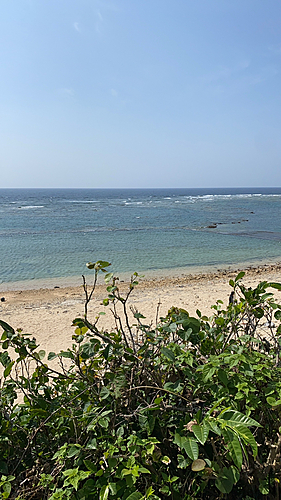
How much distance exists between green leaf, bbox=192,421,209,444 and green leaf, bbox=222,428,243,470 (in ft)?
0.19

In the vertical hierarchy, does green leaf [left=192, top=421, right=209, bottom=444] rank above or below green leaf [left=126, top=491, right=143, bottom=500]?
above

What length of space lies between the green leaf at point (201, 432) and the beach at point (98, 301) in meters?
5.29

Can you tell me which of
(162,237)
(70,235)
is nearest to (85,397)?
(162,237)

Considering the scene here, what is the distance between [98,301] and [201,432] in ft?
31.4

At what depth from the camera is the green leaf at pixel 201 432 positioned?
1.05 m

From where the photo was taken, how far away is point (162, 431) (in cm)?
142

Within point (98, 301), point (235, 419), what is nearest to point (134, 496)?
point (235, 419)

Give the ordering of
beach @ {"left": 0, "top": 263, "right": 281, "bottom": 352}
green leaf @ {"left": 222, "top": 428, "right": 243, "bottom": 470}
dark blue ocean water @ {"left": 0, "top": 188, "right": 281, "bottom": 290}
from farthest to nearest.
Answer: dark blue ocean water @ {"left": 0, "top": 188, "right": 281, "bottom": 290}, beach @ {"left": 0, "top": 263, "right": 281, "bottom": 352}, green leaf @ {"left": 222, "top": 428, "right": 243, "bottom": 470}

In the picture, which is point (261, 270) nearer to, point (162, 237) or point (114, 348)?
point (162, 237)

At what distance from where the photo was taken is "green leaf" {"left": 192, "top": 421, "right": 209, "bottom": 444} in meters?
1.05

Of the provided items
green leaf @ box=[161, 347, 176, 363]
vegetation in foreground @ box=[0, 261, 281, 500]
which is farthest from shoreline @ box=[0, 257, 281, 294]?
green leaf @ box=[161, 347, 176, 363]

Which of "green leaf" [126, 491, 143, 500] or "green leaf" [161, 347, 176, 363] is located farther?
"green leaf" [161, 347, 176, 363]

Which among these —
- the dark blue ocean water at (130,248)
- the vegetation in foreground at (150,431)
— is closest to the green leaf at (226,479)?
the vegetation in foreground at (150,431)

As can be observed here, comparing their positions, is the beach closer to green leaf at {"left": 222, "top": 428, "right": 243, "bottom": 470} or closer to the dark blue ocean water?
the dark blue ocean water
